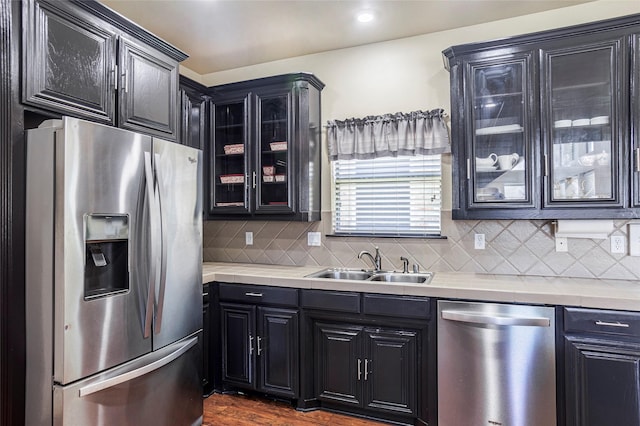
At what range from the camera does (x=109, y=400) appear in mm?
1751

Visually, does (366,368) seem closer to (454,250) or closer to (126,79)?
(454,250)

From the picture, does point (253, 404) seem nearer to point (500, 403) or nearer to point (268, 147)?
point (500, 403)

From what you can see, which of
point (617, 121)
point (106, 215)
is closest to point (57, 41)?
point (106, 215)

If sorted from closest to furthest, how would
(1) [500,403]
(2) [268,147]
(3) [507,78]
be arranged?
(1) [500,403], (3) [507,78], (2) [268,147]

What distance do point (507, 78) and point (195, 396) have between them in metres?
2.87

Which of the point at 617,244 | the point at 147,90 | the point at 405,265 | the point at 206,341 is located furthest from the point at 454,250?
the point at 147,90

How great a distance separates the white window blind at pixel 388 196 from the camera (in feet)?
9.73

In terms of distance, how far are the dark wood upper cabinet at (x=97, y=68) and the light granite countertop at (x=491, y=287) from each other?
3.96 ft

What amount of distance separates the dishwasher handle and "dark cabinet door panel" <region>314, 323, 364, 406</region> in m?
0.61

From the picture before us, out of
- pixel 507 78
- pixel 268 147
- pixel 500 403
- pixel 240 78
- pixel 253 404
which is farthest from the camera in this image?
pixel 240 78

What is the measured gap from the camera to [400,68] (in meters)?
3.04

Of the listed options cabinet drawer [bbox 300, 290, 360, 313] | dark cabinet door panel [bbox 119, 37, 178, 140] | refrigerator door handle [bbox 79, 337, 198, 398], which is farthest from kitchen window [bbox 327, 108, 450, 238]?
refrigerator door handle [bbox 79, 337, 198, 398]

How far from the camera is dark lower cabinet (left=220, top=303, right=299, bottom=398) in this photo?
2627mm

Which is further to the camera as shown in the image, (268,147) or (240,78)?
(240,78)
